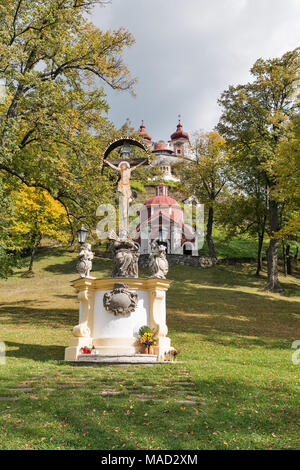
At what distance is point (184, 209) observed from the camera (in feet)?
198

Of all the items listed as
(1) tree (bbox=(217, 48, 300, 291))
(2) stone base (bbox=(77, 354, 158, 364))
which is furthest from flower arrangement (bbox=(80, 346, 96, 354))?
(1) tree (bbox=(217, 48, 300, 291))

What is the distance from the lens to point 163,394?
23.9 ft

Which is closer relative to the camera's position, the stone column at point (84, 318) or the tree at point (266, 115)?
the stone column at point (84, 318)

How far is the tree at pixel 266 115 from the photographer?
30797mm

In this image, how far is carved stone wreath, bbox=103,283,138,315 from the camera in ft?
41.5

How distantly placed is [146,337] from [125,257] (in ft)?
10.0

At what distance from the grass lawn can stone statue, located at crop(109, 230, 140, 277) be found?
3614mm

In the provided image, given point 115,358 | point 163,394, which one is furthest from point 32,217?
point 163,394

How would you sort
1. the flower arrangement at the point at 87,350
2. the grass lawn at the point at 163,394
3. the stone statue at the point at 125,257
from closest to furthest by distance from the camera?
the grass lawn at the point at 163,394
the flower arrangement at the point at 87,350
the stone statue at the point at 125,257

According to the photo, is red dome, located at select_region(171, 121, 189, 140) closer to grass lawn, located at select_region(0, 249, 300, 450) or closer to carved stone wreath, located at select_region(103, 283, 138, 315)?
grass lawn, located at select_region(0, 249, 300, 450)

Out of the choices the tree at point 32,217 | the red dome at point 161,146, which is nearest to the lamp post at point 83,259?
the tree at point 32,217

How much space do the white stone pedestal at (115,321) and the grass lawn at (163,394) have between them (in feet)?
4.44

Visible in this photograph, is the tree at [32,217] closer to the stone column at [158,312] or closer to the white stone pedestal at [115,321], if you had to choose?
the white stone pedestal at [115,321]

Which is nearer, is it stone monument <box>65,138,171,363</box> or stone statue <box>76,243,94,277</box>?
stone monument <box>65,138,171,363</box>
